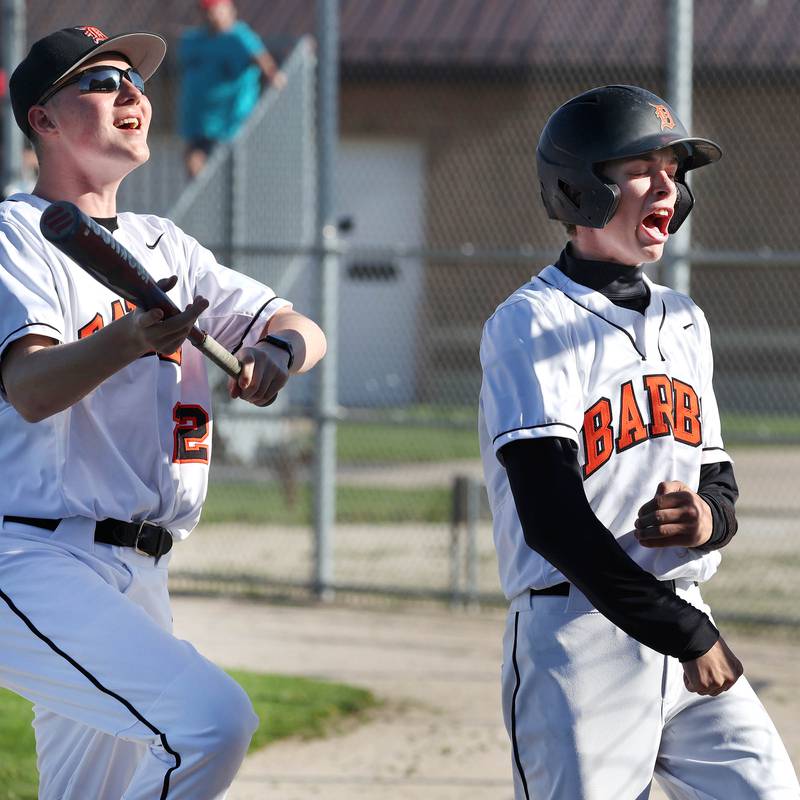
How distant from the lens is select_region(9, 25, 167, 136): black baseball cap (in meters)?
3.26

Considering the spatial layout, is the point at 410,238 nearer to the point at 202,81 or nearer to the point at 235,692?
the point at 202,81

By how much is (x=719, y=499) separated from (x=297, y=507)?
7.64 metres

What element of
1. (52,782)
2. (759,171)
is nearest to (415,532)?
(759,171)

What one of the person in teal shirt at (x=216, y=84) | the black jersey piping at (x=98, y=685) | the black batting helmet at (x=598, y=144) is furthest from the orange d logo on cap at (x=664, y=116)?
the person in teal shirt at (x=216, y=84)

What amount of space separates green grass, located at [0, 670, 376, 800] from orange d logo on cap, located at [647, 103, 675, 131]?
297 centimetres

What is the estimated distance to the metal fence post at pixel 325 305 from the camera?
8008 mm

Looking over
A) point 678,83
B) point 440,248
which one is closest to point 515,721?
point 678,83

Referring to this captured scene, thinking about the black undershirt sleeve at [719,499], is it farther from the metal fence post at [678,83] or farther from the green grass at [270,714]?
the metal fence post at [678,83]

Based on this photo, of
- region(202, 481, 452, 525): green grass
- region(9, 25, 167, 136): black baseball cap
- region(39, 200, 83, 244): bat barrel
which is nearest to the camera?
region(39, 200, 83, 244): bat barrel

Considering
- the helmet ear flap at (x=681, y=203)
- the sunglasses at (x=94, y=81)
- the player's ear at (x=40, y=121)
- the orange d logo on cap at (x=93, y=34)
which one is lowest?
the helmet ear flap at (x=681, y=203)

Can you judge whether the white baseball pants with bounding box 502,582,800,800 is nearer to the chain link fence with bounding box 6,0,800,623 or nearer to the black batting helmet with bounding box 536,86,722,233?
the black batting helmet with bounding box 536,86,722,233

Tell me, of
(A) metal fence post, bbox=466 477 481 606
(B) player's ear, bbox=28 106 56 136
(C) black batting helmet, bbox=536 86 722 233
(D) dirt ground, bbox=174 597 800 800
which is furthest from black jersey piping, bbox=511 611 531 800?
(A) metal fence post, bbox=466 477 481 606

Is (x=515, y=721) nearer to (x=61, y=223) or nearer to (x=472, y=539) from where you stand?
(x=61, y=223)

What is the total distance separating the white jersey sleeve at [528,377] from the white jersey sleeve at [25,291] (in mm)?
901
